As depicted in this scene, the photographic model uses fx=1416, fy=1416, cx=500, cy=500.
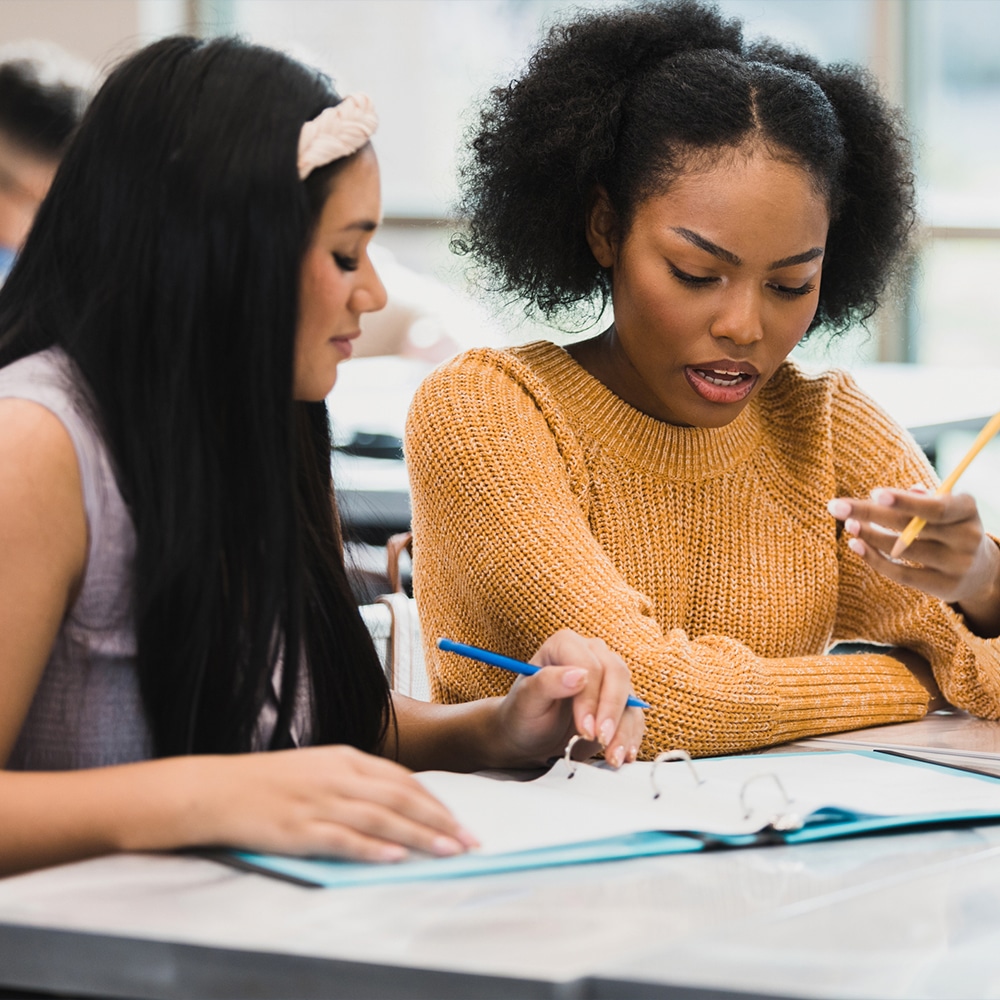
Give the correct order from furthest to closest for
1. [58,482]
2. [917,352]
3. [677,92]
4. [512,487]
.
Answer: [917,352], [677,92], [512,487], [58,482]

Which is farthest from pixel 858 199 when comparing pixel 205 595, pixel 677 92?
pixel 205 595

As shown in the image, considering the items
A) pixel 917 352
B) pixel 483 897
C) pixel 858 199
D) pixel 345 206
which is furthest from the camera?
pixel 917 352

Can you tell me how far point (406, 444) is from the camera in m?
1.31

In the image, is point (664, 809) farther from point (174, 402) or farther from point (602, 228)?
point (602, 228)

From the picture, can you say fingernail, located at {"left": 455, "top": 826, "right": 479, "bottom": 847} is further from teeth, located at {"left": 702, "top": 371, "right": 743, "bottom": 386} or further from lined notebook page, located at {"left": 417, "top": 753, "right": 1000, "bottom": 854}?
teeth, located at {"left": 702, "top": 371, "right": 743, "bottom": 386}

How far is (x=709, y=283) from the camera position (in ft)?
4.17

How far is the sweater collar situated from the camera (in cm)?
138

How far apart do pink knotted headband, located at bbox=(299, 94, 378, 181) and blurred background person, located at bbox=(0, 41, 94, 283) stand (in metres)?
1.26

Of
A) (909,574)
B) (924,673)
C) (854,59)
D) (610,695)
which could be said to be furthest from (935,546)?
(854,59)

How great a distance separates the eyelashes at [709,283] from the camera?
50.1 inches

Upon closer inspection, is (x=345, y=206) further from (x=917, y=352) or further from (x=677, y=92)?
(x=917, y=352)

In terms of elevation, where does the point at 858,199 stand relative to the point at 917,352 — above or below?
above

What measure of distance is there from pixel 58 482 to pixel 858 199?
0.95 metres

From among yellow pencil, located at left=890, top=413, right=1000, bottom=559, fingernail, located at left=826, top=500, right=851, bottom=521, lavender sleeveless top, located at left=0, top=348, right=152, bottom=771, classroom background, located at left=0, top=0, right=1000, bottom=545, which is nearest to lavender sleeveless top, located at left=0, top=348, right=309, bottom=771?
lavender sleeveless top, located at left=0, top=348, right=152, bottom=771
